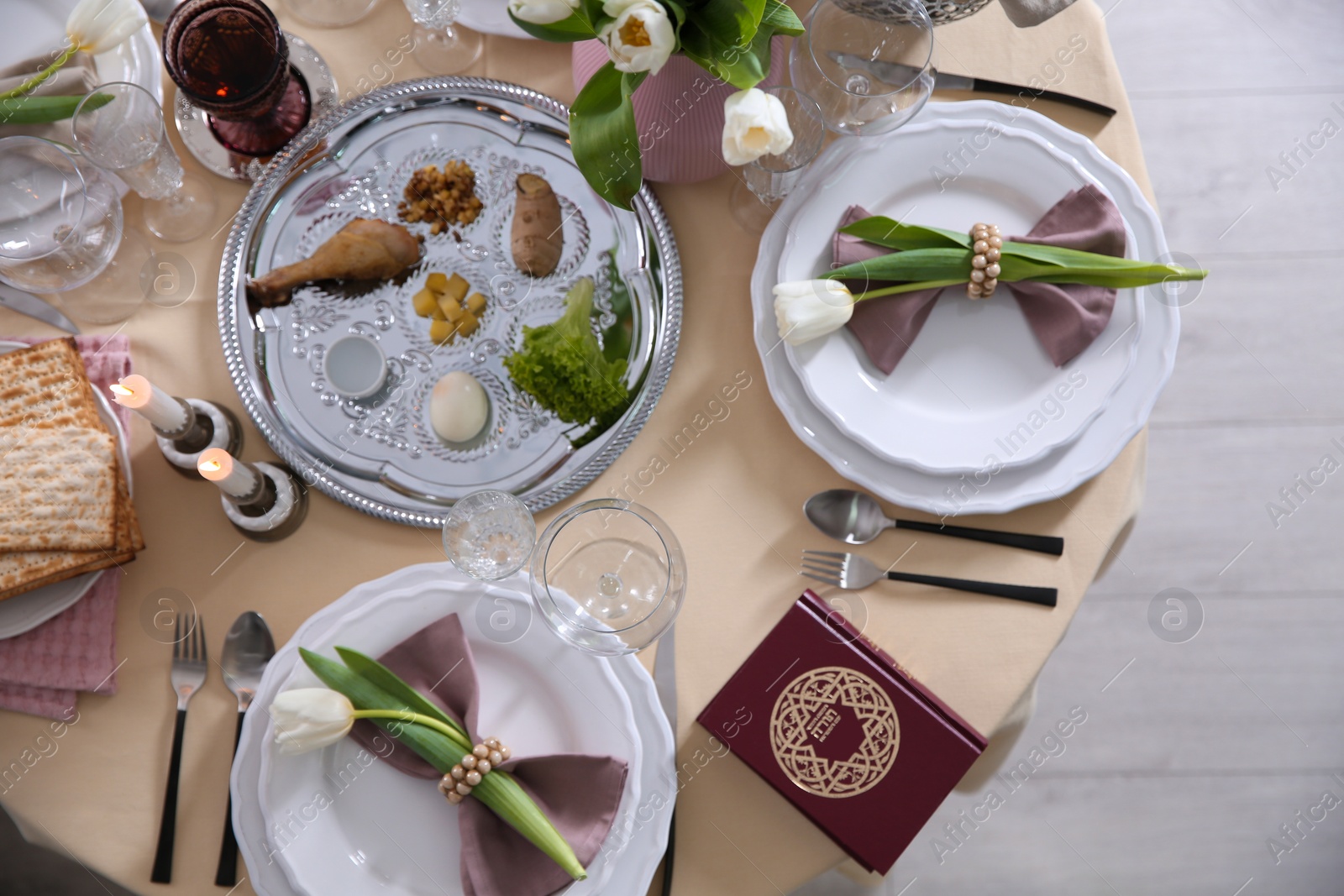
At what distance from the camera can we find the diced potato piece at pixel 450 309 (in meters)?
1.03

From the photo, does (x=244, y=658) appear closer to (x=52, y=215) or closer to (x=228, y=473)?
(x=228, y=473)

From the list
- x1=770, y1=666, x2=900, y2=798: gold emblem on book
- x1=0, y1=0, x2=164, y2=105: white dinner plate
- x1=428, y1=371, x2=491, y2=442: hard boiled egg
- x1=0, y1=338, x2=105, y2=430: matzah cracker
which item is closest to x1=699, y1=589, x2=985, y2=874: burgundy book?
x1=770, y1=666, x2=900, y2=798: gold emblem on book

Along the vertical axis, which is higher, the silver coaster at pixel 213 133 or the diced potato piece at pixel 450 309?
the silver coaster at pixel 213 133

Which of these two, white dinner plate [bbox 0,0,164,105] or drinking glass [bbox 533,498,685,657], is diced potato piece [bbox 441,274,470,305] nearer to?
drinking glass [bbox 533,498,685,657]

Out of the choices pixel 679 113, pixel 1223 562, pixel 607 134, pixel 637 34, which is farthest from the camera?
pixel 1223 562

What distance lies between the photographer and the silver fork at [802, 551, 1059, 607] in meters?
0.97

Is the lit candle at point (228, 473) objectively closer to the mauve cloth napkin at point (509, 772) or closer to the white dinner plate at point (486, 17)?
the mauve cloth napkin at point (509, 772)

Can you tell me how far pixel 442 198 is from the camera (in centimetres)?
105

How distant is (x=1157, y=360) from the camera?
974 mm

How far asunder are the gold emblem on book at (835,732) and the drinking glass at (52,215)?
0.98 meters

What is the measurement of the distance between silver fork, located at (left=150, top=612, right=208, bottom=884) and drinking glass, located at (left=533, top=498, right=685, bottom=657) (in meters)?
0.43

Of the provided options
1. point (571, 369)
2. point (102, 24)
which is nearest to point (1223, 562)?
point (571, 369)

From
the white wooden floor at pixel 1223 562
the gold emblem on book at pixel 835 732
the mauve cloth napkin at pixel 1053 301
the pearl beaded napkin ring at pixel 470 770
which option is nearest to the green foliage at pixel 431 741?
the pearl beaded napkin ring at pixel 470 770

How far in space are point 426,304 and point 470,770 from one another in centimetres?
56
